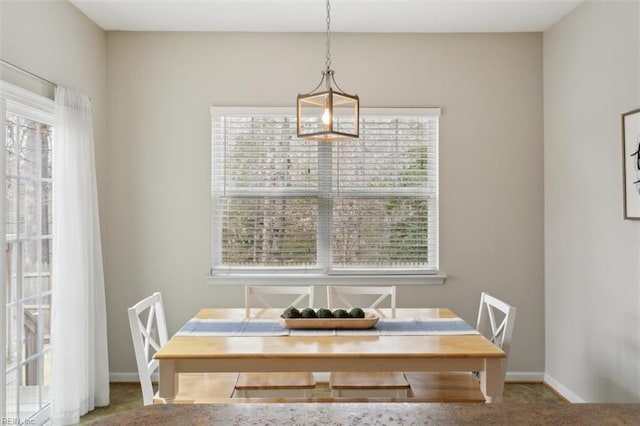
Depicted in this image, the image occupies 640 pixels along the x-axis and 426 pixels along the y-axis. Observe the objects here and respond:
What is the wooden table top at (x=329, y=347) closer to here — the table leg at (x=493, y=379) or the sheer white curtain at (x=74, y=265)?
the table leg at (x=493, y=379)

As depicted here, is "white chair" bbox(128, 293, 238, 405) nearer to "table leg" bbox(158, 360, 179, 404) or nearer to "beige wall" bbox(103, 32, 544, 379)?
"table leg" bbox(158, 360, 179, 404)

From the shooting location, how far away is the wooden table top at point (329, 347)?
2111mm

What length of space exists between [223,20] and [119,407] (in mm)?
2826

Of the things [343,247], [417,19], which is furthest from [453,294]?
[417,19]

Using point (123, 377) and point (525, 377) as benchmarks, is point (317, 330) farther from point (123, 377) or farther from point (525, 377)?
point (525, 377)

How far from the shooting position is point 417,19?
11.5ft

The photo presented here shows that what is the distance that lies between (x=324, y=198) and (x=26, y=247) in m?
2.02

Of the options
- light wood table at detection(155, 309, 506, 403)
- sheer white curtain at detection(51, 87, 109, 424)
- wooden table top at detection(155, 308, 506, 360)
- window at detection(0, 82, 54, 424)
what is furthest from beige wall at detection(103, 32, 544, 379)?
light wood table at detection(155, 309, 506, 403)

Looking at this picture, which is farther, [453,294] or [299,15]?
[453,294]

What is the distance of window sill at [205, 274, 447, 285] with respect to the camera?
3.71 metres

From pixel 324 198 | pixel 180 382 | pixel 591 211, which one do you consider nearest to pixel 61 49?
pixel 324 198

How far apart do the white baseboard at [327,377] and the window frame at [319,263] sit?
74 cm

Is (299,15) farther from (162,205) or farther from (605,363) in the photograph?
(605,363)

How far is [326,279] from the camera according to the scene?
3.76 metres
